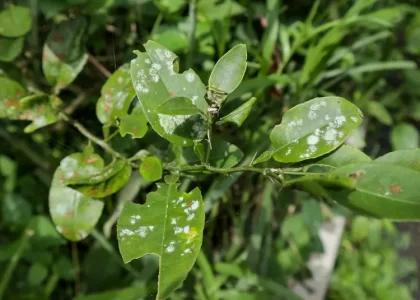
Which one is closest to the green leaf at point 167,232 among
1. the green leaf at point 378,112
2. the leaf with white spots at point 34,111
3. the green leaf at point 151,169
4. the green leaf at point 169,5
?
the green leaf at point 151,169

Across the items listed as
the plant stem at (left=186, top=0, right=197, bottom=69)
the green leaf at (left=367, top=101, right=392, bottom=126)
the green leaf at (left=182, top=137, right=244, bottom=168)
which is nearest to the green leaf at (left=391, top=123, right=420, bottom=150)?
the green leaf at (left=367, top=101, right=392, bottom=126)

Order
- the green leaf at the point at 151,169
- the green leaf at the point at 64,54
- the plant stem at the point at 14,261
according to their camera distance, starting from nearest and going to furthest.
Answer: the green leaf at the point at 151,169, the green leaf at the point at 64,54, the plant stem at the point at 14,261

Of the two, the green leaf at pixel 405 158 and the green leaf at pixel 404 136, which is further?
the green leaf at pixel 404 136

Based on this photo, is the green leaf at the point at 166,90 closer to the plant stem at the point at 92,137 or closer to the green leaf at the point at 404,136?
the plant stem at the point at 92,137

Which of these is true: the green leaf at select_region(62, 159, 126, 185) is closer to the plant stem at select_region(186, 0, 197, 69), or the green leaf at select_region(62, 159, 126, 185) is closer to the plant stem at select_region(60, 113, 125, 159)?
the plant stem at select_region(60, 113, 125, 159)

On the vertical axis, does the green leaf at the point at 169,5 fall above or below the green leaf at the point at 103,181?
above

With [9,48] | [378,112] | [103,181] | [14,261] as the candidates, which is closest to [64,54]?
[9,48]
